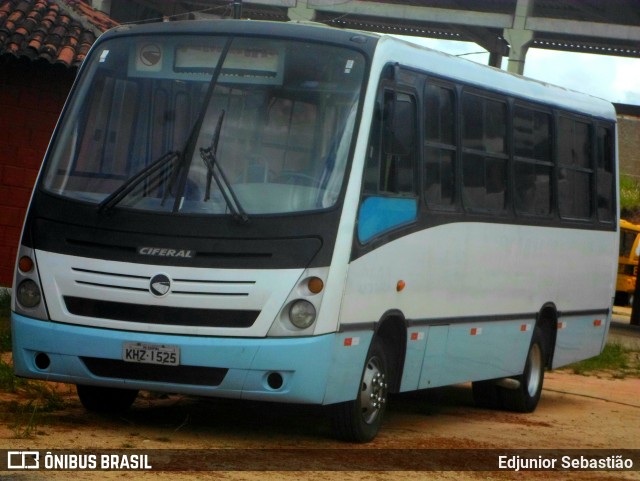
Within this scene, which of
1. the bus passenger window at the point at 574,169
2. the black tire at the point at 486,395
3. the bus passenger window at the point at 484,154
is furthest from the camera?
the bus passenger window at the point at 574,169

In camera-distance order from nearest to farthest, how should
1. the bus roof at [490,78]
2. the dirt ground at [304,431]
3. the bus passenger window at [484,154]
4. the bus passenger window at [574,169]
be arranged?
the dirt ground at [304,431], the bus roof at [490,78], the bus passenger window at [484,154], the bus passenger window at [574,169]

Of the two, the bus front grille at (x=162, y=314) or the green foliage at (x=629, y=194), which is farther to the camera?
the green foliage at (x=629, y=194)

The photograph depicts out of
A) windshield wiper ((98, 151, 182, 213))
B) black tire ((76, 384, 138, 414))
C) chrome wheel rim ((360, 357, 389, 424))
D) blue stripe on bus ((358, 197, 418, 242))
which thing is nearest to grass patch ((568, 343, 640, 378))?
blue stripe on bus ((358, 197, 418, 242))

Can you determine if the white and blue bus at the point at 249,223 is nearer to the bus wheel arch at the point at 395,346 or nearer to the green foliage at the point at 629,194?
the bus wheel arch at the point at 395,346

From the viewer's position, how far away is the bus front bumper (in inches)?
349

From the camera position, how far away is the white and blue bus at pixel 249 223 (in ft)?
29.3

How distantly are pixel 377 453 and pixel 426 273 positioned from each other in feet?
5.84

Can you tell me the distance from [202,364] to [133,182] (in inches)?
52.3

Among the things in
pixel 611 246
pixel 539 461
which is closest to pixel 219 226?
pixel 539 461

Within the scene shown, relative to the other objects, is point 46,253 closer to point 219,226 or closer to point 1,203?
point 219,226

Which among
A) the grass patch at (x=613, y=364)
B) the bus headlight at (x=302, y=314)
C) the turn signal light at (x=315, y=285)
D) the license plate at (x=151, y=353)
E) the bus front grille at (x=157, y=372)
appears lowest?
the grass patch at (x=613, y=364)

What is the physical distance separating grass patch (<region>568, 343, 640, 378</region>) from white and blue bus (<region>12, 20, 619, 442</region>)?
7492mm

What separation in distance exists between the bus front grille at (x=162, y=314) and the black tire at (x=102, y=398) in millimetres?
1053

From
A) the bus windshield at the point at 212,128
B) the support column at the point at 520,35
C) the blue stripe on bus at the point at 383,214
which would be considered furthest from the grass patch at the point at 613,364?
the support column at the point at 520,35
